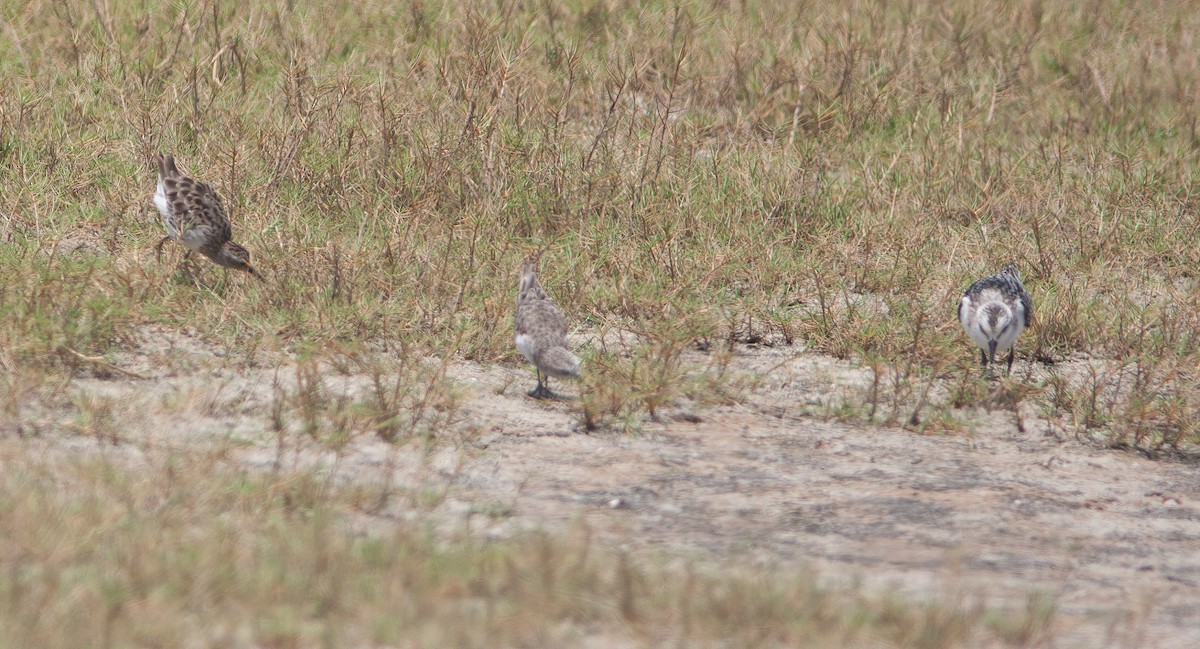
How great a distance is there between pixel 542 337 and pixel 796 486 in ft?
4.94

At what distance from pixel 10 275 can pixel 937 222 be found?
19.1 feet

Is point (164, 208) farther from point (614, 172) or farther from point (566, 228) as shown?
point (614, 172)

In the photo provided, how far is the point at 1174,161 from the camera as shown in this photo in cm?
1055

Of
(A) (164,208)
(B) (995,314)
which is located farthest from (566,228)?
(B) (995,314)

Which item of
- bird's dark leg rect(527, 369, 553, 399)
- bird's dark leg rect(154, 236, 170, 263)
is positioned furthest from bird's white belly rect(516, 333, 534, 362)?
bird's dark leg rect(154, 236, 170, 263)

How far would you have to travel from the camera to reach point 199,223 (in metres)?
7.80

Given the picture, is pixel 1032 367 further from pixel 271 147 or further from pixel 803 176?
pixel 271 147

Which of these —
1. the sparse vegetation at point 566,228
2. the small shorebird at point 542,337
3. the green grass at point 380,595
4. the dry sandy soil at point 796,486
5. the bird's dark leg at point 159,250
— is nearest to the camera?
the green grass at point 380,595

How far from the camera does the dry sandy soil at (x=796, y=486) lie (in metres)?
5.19

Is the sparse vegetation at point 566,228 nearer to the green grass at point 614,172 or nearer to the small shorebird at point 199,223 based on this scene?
the green grass at point 614,172

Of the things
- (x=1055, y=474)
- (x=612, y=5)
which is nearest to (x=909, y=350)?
(x=1055, y=474)

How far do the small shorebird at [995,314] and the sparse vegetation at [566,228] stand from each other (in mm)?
224

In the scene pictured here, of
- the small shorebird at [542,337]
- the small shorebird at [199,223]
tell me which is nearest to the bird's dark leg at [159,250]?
the small shorebird at [199,223]

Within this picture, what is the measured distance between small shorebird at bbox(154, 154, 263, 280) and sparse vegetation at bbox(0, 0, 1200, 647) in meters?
0.21
